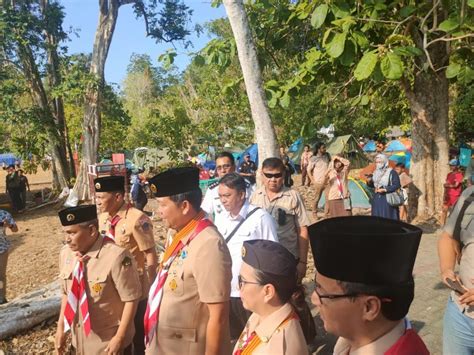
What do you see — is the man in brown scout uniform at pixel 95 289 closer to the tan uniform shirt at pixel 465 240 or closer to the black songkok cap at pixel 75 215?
the black songkok cap at pixel 75 215

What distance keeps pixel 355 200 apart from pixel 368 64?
7470mm

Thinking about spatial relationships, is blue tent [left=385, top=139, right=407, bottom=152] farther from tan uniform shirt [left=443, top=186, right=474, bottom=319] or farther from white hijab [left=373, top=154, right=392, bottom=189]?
tan uniform shirt [left=443, top=186, right=474, bottom=319]

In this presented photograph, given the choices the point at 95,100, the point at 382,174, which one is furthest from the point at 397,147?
the point at 382,174

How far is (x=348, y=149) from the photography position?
69.5 feet

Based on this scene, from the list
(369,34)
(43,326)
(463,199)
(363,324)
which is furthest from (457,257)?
(369,34)

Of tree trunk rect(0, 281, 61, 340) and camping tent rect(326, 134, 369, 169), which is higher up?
camping tent rect(326, 134, 369, 169)

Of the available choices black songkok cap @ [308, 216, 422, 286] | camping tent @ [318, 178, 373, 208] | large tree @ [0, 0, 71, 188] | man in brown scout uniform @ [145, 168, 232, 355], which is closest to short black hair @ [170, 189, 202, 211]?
man in brown scout uniform @ [145, 168, 232, 355]

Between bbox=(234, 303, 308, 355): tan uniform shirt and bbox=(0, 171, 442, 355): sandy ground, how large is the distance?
2.14 meters

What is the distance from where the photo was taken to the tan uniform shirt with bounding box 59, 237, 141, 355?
9.04 feet

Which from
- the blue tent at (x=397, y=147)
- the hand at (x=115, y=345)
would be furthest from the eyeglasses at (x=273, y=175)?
the blue tent at (x=397, y=147)

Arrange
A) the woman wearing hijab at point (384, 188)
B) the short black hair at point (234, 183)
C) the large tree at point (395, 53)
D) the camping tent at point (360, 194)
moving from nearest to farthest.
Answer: the short black hair at point (234, 183)
the large tree at point (395, 53)
the woman wearing hijab at point (384, 188)
the camping tent at point (360, 194)

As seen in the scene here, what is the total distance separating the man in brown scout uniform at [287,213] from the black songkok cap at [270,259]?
1761mm

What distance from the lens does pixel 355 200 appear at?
36.7 ft

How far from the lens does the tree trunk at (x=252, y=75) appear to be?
5.17m
